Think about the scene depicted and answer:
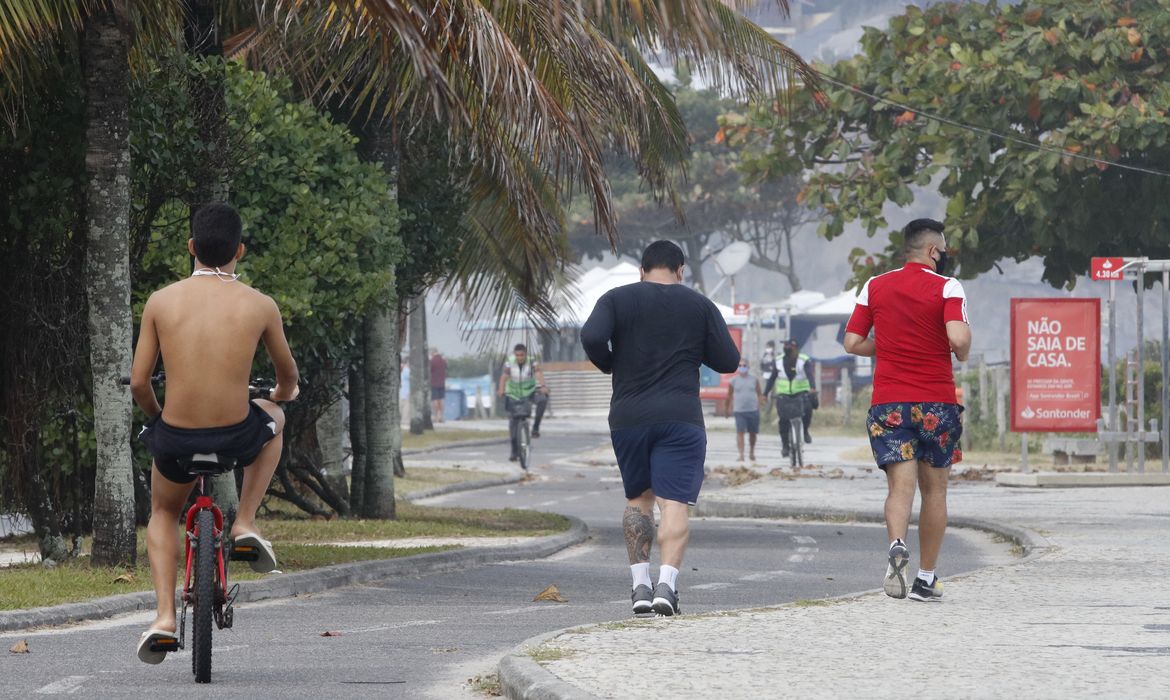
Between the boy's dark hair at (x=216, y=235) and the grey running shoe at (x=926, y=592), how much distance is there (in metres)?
4.40

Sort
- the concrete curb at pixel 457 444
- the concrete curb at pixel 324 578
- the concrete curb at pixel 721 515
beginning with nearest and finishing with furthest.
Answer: the concrete curb at pixel 721 515 → the concrete curb at pixel 324 578 → the concrete curb at pixel 457 444

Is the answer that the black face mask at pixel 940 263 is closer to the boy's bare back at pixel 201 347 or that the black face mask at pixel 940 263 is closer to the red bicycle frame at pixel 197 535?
the boy's bare back at pixel 201 347

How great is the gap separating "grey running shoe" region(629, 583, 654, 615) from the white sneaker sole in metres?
1.39

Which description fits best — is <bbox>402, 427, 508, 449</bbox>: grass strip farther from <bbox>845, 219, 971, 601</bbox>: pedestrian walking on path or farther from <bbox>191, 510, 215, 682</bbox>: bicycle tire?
<bbox>191, 510, 215, 682</bbox>: bicycle tire

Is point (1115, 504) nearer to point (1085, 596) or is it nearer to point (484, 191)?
point (484, 191)

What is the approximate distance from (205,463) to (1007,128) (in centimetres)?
2282

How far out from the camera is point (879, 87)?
3048cm

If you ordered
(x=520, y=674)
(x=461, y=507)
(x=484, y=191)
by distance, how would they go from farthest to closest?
1. (x=461, y=507)
2. (x=484, y=191)
3. (x=520, y=674)

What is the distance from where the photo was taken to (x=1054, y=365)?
90.7ft

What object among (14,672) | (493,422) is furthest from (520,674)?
(493,422)

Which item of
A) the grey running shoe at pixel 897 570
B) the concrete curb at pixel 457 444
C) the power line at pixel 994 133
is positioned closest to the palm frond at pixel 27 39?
the grey running shoe at pixel 897 570

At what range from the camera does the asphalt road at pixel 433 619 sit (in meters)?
8.66

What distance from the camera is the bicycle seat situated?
26.7ft

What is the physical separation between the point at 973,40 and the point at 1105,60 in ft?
6.83
